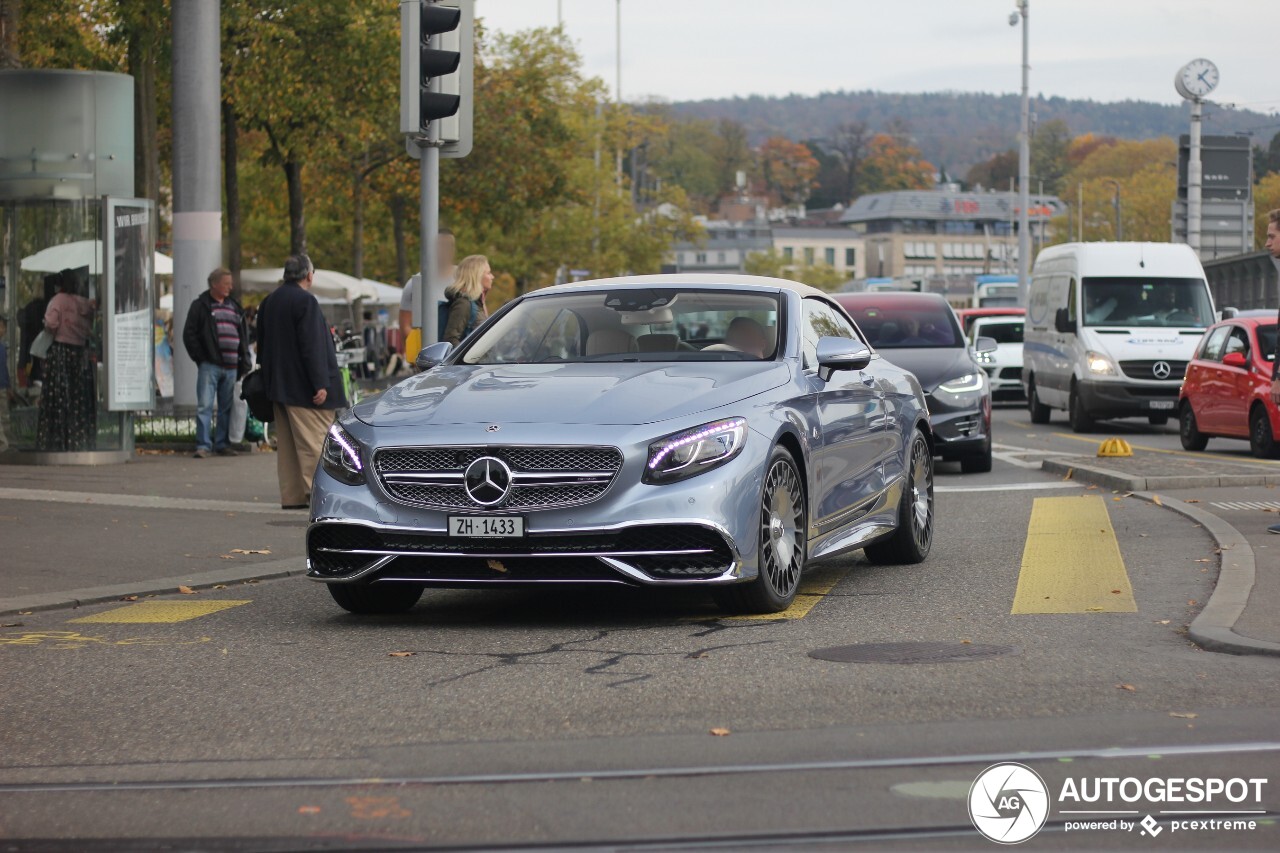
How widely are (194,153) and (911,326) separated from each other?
7985mm

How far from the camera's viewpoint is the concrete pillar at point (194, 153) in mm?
21906

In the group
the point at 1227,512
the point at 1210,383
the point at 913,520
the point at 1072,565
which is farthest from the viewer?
the point at 1210,383

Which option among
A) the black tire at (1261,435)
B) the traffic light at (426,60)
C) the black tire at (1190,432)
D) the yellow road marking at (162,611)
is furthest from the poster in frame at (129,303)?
the black tire at (1190,432)

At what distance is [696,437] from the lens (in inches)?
324

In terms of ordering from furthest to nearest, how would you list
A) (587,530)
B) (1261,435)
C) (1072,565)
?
(1261,435)
(1072,565)
(587,530)

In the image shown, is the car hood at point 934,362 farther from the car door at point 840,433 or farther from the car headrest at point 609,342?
the car headrest at point 609,342

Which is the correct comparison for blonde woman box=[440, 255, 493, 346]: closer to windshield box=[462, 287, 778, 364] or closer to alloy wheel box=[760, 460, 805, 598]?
windshield box=[462, 287, 778, 364]

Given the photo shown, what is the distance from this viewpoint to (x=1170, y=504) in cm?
1418

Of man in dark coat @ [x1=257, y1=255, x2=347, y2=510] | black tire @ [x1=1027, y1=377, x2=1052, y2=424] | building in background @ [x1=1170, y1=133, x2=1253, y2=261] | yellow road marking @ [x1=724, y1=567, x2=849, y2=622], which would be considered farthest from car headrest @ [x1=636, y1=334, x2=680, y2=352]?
building in background @ [x1=1170, y1=133, x2=1253, y2=261]

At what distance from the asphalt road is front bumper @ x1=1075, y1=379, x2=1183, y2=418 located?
17234 millimetres

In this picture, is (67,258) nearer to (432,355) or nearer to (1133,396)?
(432,355)

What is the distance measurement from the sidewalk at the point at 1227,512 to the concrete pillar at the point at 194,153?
9.20m

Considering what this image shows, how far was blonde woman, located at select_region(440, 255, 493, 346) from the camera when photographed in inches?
546

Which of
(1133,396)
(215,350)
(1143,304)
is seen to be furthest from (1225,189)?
(215,350)
